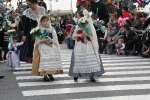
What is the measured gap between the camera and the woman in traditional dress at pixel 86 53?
320 inches

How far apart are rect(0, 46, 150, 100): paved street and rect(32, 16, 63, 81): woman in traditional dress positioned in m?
0.26

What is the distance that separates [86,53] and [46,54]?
2.97 ft

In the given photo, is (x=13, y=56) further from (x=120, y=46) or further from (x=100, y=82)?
(x=120, y=46)

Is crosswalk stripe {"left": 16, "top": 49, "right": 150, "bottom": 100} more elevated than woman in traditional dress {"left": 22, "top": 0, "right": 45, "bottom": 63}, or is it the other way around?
woman in traditional dress {"left": 22, "top": 0, "right": 45, "bottom": 63}

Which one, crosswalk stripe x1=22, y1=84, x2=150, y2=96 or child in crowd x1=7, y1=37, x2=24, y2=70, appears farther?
child in crowd x1=7, y1=37, x2=24, y2=70

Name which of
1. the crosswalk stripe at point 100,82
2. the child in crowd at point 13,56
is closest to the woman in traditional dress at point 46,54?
the crosswalk stripe at point 100,82

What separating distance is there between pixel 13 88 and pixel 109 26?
866 cm

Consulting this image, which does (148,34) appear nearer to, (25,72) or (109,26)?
(109,26)

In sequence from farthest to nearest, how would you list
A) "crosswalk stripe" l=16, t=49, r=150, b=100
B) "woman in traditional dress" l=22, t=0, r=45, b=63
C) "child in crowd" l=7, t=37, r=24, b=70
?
"child in crowd" l=7, t=37, r=24, b=70 → "woman in traditional dress" l=22, t=0, r=45, b=63 → "crosswalk stripe" l=16, t=49, r=150, b=100

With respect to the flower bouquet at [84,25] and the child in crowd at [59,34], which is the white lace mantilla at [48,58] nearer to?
the flower bouquet at [84,25]

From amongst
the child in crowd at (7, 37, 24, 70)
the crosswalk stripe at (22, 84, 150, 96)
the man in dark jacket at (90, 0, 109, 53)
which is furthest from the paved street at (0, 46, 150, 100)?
the man in dark jacket at (90, 0, 109, 53)

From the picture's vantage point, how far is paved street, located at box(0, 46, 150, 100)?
687 centimetres

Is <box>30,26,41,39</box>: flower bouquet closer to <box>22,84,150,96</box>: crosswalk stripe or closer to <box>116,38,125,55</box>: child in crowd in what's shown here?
<box>22,84,150,96</box>: crosswalk stripe

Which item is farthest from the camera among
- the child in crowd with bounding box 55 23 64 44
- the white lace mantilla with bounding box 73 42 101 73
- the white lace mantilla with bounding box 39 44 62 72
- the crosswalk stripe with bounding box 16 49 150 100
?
the child in crowd with bounding box 55 23 64 44
